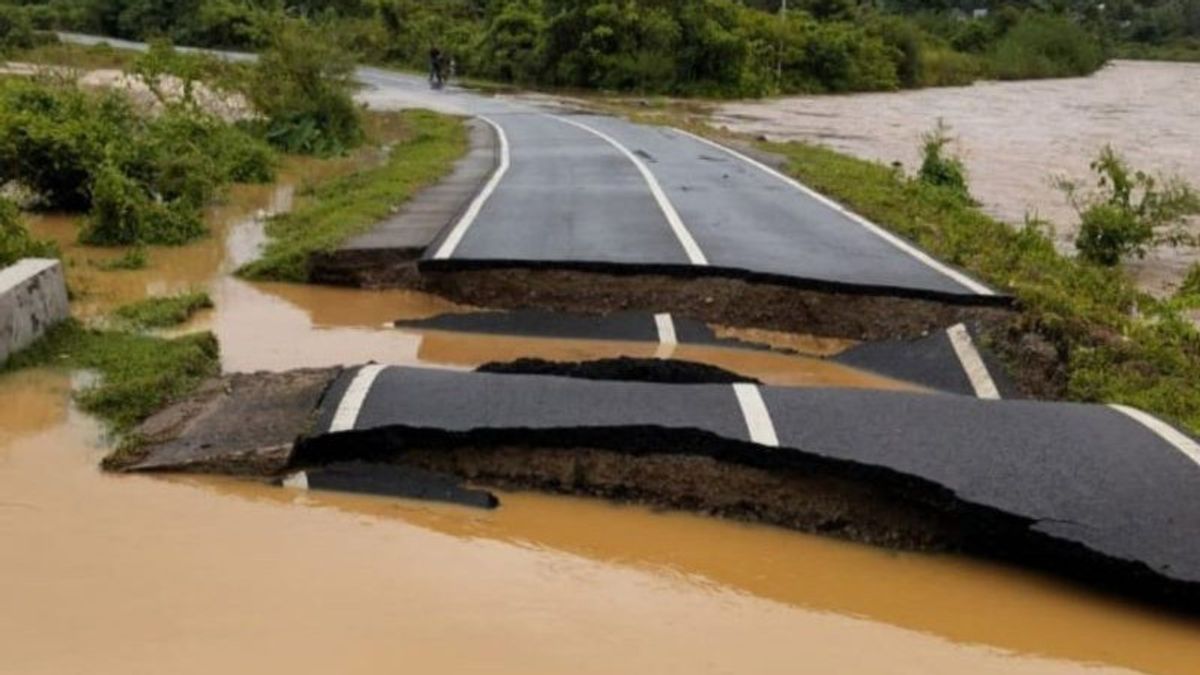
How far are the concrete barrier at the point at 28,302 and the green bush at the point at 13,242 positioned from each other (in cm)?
99

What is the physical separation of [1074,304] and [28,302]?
7231 mm

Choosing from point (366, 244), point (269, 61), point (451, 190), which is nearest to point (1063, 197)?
point (451, 190)

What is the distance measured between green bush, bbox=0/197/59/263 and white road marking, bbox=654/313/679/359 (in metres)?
4.82

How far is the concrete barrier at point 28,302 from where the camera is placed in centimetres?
770

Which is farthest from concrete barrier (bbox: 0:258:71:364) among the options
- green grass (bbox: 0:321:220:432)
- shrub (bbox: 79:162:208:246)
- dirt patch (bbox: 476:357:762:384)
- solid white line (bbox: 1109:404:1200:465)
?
solid white line (bbox: 1109:404:1200:465)

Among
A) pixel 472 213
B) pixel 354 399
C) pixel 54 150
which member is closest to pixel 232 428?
pixel 354 399

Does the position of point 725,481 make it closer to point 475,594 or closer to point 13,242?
point 475,594

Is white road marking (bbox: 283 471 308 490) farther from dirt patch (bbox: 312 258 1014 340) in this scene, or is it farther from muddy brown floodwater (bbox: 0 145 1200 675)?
dirt patch (bbox: 312 258 1014 340)

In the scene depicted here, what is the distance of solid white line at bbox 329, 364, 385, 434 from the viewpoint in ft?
20.5

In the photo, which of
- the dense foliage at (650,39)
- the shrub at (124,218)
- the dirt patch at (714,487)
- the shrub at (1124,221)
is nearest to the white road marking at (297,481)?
the dirt patch at (714,487)

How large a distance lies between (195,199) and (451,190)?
316 centimetres

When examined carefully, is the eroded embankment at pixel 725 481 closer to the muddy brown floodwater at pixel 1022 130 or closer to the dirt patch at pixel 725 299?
the dirt patch at pixel 725 299

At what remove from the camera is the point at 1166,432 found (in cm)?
626

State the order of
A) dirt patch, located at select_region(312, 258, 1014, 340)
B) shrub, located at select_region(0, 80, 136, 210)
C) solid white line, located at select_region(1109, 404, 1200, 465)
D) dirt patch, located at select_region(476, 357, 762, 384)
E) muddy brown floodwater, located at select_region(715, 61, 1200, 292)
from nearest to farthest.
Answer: solid white line, located at select_region(1109, 404, 1200, 465)
dirt patch, located at select_region(476, 357, 762, 384)
dirt patch, located at select_region(312, 258, 1014, 340)
shrub, located at select_region(0, 80, 136, 210)
muddy brown floodwater, located at select_region(715, 61, 1200, 292)
